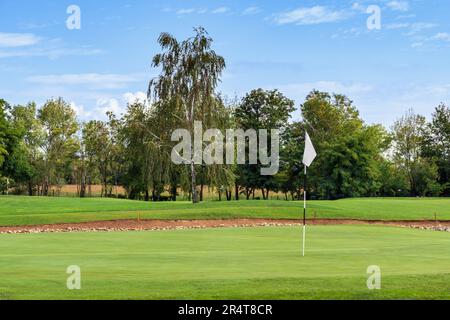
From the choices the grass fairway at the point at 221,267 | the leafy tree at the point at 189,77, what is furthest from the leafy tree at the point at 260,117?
the grass fairway at the point at 221,267

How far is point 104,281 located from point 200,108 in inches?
1655

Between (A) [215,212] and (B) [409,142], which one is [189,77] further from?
(B) [409,142]

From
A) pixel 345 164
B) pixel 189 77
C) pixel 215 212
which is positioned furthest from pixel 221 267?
pixel 345 164

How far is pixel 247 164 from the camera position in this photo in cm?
8438

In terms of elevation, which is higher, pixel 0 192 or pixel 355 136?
pixel 355 136

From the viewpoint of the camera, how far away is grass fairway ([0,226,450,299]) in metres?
10.5

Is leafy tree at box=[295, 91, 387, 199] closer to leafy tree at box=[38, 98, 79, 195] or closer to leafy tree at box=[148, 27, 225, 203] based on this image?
leafy tree at box=[148, 27, 225, 203]

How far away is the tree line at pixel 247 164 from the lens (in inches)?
2648

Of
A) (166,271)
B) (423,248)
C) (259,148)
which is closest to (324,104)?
(259,148)

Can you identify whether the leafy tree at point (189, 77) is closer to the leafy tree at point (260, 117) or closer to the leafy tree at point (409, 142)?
the leafy tree at point (260, 117)

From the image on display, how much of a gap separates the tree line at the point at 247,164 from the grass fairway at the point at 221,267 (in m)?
33.2

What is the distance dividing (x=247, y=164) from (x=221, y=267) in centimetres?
6991

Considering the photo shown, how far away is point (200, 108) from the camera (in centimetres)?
5362
